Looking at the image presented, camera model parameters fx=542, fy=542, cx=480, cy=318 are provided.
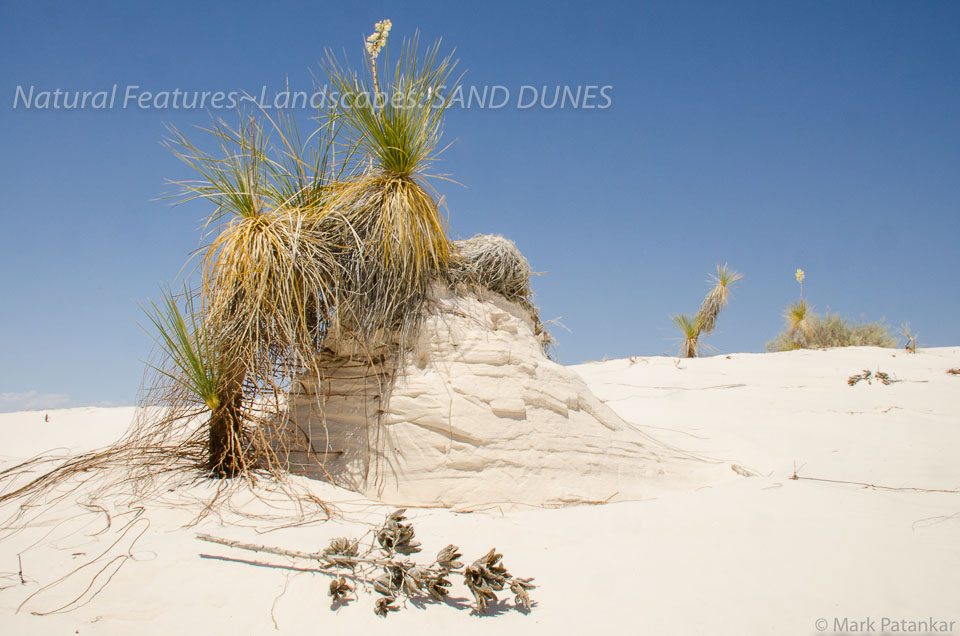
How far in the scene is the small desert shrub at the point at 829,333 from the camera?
52.7ft

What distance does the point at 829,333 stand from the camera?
16734 mm

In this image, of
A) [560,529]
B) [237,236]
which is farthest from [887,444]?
[237,236]

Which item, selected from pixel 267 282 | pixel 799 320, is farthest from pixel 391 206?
pixel 799 320

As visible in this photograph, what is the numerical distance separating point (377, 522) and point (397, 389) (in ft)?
3.61

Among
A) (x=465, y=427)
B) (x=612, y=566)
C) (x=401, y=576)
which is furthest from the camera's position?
(x=465, y=427)

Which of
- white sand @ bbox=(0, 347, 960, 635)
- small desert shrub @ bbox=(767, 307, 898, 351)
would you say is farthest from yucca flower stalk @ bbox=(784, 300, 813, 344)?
white sand @ bbox=(0, 347, 960, 635)

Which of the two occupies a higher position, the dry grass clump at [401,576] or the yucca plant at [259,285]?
the yucca plant at [259,285]

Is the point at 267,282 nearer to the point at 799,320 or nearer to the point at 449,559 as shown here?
the point at 449,559

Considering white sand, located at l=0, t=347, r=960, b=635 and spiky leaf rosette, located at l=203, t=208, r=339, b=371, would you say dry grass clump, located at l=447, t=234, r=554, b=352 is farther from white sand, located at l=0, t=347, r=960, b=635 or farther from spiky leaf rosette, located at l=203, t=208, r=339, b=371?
white sand, located at l=0, t=347, r=960, b=635

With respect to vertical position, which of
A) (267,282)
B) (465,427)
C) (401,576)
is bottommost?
(401,576)

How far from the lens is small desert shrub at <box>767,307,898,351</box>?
16.1m

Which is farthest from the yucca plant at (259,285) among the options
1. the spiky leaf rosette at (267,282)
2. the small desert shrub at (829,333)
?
the small desert shrub at (829,333)

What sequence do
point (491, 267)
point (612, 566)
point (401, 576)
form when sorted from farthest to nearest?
point (491, 267) → point (612, 566) → point (401, 576)

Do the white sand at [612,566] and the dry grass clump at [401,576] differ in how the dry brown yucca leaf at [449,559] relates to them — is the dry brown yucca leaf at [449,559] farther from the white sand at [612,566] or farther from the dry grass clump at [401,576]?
the white sand at [612,566]
